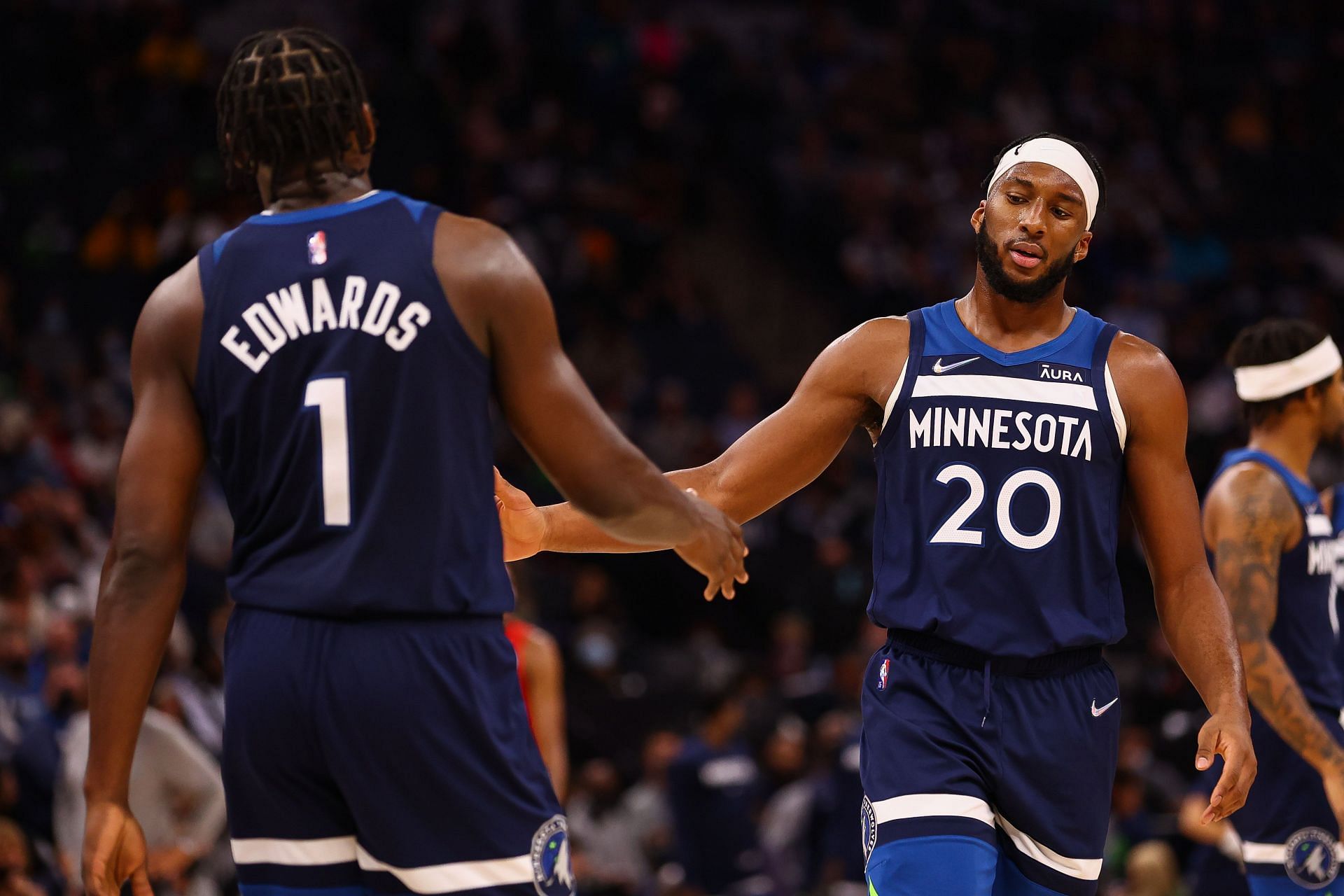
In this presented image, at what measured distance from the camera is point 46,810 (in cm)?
865

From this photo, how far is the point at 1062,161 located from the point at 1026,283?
1.25 ft

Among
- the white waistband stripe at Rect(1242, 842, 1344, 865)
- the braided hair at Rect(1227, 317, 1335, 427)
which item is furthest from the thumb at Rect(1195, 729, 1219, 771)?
the braided hair at Rect(1227, 317, 1335, 427)

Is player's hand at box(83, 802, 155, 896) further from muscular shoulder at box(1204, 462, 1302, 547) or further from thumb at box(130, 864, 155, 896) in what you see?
muscular shoulder at box(1204, 462, 1302, 547)

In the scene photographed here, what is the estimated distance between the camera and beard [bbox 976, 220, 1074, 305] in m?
4.71

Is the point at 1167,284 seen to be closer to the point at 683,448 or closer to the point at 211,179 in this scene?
the point at 683,448

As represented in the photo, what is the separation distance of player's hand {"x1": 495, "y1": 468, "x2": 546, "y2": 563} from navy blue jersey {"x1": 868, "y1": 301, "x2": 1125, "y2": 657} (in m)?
0.97

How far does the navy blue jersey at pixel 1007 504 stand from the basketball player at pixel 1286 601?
4.82 ft

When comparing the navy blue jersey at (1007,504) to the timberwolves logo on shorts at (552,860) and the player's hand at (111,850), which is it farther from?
the player's hand at (111,850)

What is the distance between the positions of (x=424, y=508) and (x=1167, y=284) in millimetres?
15178

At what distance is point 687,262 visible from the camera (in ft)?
59.7

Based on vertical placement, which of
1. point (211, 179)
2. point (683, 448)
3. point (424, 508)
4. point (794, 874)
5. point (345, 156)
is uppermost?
point (211, 179)

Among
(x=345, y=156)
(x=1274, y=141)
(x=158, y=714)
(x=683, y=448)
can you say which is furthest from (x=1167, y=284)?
(x=345, y=156)

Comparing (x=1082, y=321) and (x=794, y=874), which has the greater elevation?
(x=1082, y=321)

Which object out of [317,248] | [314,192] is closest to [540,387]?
[317,248]
